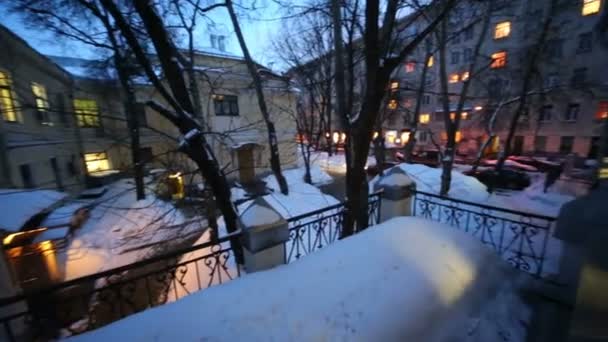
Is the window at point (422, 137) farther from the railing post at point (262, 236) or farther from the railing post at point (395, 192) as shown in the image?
the railing post at point (262, 236)

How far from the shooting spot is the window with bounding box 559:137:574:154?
1973 cm

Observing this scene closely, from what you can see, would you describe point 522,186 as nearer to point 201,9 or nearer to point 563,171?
point 563,171

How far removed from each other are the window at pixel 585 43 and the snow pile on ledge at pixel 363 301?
1000 inches

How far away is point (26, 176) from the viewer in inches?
411

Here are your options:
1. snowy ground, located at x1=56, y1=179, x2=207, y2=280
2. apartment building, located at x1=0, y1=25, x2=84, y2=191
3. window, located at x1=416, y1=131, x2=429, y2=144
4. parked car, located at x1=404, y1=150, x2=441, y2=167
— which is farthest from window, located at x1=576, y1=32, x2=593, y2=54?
apartment building, located at x1=0, y1=25, x2=84, y2=191

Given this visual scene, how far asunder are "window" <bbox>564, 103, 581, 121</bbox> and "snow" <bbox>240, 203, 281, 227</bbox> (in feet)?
91.3

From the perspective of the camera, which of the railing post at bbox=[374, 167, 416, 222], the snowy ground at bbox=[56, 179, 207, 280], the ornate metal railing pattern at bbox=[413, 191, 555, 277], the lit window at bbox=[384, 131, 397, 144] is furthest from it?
the lit window at bbox=[384, 131, 397, 144]

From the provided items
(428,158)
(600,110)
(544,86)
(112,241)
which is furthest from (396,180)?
(600,110)

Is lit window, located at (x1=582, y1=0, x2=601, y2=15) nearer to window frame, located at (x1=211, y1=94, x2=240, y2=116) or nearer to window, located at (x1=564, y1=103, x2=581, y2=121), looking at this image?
window, located at (x1=564, y1=103, x2=581, y2=121)

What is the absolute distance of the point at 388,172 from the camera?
211 inches

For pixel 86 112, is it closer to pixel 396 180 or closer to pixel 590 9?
pixel 396 180

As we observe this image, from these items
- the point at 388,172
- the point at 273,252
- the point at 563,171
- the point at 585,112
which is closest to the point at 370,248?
the point at 273,252

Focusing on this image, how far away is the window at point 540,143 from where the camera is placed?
2115 cm

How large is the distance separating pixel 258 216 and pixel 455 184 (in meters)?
11.6
